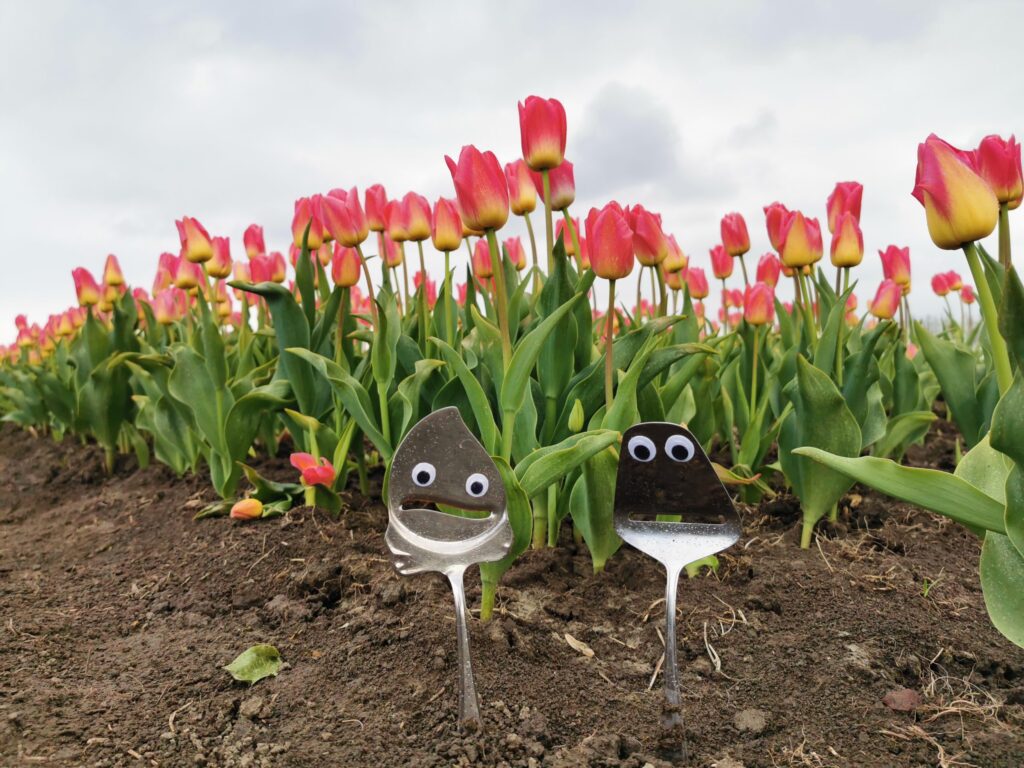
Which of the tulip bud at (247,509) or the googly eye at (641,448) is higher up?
the googly eye at (641,448)

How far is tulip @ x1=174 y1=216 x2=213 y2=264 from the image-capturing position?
Answer: 3.12 meters

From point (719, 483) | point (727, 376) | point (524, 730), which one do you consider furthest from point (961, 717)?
point (727, 376)

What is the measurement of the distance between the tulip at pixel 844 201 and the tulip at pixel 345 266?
58.9 inches

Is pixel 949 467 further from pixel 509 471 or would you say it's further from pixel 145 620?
pixel 145 620

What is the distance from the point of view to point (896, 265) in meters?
3.21

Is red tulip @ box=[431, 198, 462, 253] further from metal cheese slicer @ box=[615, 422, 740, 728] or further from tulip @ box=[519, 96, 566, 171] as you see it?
metal cheese slicer @ box=[615, 422, 740, 728]

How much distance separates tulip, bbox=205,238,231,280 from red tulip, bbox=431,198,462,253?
1313 millimetres

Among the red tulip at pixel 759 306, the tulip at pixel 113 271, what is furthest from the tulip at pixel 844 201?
the tulip at pixel 113 271

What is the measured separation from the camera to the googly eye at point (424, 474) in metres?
1.55

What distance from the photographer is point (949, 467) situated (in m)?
3.66

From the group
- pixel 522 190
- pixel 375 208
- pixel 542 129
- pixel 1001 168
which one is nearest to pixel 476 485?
pixel 542 129

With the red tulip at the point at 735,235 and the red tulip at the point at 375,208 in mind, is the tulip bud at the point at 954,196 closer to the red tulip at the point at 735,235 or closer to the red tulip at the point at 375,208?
the red tulip at the point at 735,235

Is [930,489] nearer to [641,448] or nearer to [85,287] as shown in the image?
[641,448]

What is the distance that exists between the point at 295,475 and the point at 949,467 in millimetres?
2762
